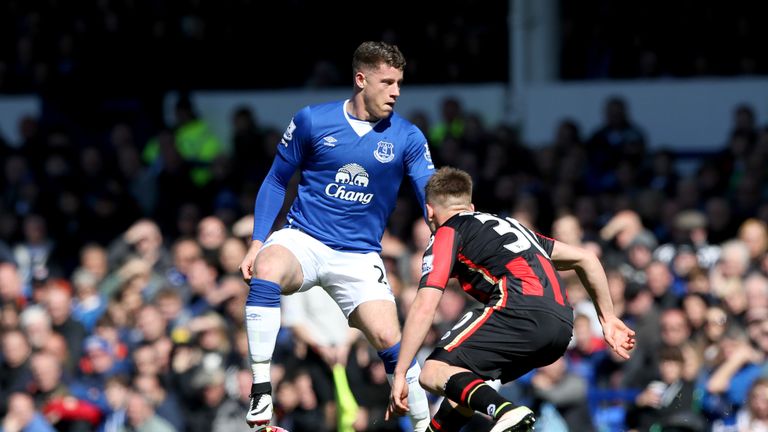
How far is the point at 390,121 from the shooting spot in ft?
28.9

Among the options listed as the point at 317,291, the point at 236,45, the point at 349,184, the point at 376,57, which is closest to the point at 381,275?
the point at 349,184

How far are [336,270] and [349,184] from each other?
19.9 inches

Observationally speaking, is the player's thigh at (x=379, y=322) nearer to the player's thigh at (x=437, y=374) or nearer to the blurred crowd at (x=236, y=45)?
the player's thigh at (x=437, y=374)

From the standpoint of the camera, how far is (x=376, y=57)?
8.54 m

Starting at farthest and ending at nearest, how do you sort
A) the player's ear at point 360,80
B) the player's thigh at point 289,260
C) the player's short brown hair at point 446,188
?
the player's ear at point 360,80, the player's thigh at point 289,260, the player's short brown hair at point 446,188

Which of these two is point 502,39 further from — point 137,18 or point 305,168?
point 305,168

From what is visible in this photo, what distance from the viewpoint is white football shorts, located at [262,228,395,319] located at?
8.67 metres

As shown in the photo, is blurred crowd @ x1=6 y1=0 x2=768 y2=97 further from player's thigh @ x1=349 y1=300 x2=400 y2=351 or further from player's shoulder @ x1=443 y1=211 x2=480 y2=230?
player's shoulder @ x1=443 y1=211 x2=480 y2=230

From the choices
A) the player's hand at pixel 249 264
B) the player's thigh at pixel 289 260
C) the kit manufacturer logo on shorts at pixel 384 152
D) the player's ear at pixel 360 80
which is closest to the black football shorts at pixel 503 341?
the player's thigh at pixel 289 260

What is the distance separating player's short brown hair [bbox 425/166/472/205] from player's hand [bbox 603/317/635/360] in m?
1.06

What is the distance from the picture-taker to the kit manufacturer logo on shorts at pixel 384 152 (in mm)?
8655

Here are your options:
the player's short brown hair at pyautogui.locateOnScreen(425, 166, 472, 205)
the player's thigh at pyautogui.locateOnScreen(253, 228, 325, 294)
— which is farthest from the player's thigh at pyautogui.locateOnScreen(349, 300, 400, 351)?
the player's short brown hair at pyautogui.locateOnScreen(425, 166, 472, 205)

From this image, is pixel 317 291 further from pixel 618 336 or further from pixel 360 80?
pixel 618 336

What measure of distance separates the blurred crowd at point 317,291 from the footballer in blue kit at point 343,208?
8.57ft
